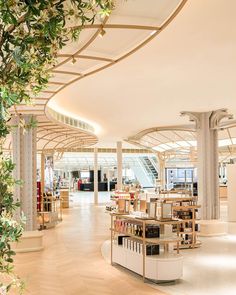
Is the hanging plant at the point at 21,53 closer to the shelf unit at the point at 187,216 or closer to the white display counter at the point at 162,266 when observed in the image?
the white display counter at the point at 162,266

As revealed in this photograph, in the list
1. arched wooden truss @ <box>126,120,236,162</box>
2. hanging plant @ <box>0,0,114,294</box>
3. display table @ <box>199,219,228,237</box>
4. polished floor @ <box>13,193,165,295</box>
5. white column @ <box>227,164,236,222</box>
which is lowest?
polished floor @ <box>13,193,165,295</box>

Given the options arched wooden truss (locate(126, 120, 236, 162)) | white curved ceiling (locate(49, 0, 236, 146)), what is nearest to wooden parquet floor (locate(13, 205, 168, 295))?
white curved ceiling (locate(49, 0, 236, 146))

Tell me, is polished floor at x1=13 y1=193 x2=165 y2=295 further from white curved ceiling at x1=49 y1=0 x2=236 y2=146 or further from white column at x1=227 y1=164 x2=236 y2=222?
white column at x1=227 y1=164 x2=236 y2=222

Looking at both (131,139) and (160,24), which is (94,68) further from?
(131,139)

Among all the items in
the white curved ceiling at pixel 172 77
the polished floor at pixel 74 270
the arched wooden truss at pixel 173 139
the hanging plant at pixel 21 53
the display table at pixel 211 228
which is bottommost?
the polished floor at pixel 74 270

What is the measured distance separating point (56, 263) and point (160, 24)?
546 centimetres

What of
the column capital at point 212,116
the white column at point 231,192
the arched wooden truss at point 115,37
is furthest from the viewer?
the white column at point 231,192

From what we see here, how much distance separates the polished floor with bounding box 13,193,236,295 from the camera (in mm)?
6102

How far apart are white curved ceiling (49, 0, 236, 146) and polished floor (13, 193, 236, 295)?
341cm

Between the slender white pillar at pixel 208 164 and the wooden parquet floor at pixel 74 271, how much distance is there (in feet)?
9.89

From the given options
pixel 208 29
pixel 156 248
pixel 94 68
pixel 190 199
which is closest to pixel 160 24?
pixel 208 29

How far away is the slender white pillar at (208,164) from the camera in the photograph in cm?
1185

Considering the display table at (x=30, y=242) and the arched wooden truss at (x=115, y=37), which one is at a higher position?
the arched wooden truss at (x=115, y=37)

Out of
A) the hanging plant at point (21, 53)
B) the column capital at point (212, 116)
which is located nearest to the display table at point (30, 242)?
the column capital at point (212, 116)
